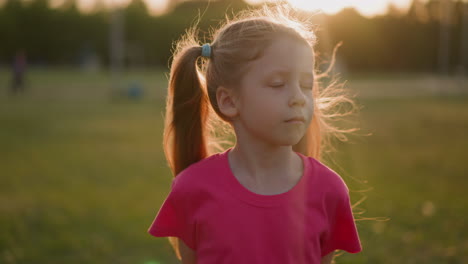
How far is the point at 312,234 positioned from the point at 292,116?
0.43 meters

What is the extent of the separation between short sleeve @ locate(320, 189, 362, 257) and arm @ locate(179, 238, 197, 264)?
50 centimetres

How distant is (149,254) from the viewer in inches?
161

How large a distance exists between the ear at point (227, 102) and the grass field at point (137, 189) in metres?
0.79

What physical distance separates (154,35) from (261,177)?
48.5 meters

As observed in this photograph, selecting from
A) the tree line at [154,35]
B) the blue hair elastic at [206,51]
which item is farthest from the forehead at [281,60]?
the tree line at [154,35]

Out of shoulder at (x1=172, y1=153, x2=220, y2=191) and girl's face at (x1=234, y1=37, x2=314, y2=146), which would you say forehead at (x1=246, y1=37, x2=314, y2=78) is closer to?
Result: girl's face at (x1=234, y1=37, x2=314, y2=146)

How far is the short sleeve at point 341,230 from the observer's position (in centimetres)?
183

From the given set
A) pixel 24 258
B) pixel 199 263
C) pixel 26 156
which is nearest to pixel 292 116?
pixel 199 263

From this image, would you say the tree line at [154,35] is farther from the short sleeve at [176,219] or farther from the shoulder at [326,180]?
the short sleeve at [176,219]

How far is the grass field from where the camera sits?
13.6 ft

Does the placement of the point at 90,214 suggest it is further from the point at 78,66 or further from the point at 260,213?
the point at 78,66

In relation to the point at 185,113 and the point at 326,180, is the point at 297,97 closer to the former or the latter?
the point at 326,180

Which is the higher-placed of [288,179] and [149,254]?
[288,179]

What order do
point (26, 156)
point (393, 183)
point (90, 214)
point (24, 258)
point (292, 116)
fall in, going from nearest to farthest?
1. point (292, 116)
2. point (24, 258)
3. point (90, 214)
4. point (393, 183)
5. point (26, 156)
